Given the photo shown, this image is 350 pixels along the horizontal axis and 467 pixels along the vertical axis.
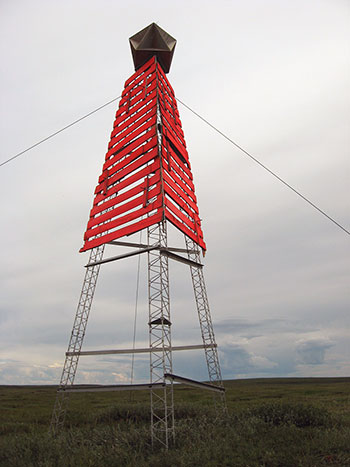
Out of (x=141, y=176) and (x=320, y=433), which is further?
(x=141, y=176)

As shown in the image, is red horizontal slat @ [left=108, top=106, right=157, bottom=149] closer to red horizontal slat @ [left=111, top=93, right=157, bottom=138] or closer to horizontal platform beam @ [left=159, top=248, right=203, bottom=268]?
red horizontal slat @ [left=111, top=93, right=157, bottom=138]

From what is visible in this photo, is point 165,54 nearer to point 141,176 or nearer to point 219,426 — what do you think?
point 141,176

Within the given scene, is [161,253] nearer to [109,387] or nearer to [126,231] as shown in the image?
[126,231]

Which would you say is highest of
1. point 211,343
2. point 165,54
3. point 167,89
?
point 165,54

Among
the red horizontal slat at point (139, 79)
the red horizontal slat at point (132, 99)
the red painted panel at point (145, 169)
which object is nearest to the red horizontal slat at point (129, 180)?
the red painted panel at point (145, 169)

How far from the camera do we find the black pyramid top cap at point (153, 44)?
66.3 ft

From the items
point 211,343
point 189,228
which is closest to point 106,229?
point 189,228

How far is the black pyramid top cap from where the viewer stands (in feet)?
66.3

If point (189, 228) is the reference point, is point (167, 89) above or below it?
above

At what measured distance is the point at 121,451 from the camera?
1140 cm

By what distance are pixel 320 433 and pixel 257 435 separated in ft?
7.66

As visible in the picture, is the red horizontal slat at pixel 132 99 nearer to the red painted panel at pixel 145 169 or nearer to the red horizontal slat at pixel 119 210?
the red painted panel at pixel 145 169

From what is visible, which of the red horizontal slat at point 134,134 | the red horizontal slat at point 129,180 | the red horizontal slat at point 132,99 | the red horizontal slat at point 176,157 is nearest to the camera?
the red horizontal slat at point 129,180

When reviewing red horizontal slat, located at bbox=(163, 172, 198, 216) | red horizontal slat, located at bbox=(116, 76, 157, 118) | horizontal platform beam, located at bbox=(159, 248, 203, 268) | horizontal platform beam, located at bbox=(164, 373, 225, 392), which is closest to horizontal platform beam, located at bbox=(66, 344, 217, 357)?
horizontal platform beam, located at bbox=(164, 373, 225, 392)
